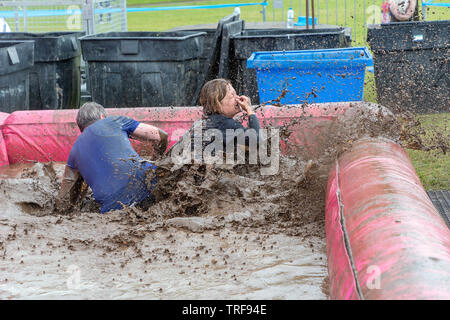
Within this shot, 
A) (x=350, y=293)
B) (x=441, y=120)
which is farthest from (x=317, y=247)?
(x=441, y=120)

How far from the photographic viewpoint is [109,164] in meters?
4.88

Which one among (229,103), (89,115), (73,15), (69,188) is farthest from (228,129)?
(73,15)

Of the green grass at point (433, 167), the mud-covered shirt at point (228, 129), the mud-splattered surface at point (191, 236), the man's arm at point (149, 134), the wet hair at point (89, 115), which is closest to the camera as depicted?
the mud-splattered surface at point (191, 236)

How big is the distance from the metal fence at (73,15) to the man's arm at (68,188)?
223 inches

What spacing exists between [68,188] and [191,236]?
1324mm

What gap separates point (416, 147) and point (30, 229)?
3207 millimetres

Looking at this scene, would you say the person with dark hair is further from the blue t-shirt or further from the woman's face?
the blue t-shirt

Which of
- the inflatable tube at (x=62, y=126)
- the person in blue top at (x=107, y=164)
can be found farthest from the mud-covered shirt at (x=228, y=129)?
the inflatable tube at (x=62, y=126)

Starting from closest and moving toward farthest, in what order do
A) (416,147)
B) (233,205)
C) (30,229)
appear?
(30,229), (233,205), (416,147)

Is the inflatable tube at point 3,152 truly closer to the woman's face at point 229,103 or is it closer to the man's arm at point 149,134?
the man's arm at point 149,134

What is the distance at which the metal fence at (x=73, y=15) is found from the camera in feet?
33.9

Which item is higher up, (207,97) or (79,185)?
(207,97)
